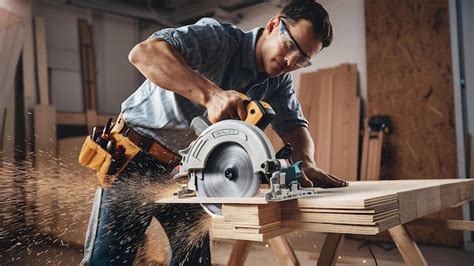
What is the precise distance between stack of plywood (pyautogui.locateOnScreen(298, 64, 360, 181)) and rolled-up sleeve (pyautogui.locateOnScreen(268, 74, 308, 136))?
1.24 meters

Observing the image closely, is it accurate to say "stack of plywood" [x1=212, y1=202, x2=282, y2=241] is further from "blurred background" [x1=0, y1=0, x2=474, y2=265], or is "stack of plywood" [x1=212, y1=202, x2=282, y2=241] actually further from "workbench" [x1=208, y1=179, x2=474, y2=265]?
"blurred background" [x1=0, y1=0, x2=474, y2=265]

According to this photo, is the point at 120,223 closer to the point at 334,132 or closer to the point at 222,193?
the point at 222,193

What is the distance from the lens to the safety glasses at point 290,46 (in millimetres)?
1324

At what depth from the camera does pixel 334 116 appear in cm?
300

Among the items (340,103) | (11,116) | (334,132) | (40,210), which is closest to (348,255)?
(334,132)

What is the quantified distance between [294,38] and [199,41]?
294mm

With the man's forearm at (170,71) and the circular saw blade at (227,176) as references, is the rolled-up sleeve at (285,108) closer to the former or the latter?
the man's forearm at (170,71)

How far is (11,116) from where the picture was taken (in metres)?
2.95

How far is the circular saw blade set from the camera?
930 mm

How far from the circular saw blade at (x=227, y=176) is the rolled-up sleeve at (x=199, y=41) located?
1.33ft

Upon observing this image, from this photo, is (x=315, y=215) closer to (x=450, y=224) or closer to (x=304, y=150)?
(x=304, y=150)

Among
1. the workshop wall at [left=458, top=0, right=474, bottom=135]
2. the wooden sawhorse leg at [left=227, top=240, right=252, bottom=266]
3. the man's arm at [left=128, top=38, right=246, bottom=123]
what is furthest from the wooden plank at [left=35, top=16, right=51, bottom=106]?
the workshop wall at [left=458, top=0, right=474, bottom=135]

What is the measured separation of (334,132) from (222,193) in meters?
2.15

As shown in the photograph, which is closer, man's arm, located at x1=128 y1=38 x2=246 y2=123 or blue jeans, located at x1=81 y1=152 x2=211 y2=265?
man's arm, located at x1=128 y1=38 x2=246 y2=123
